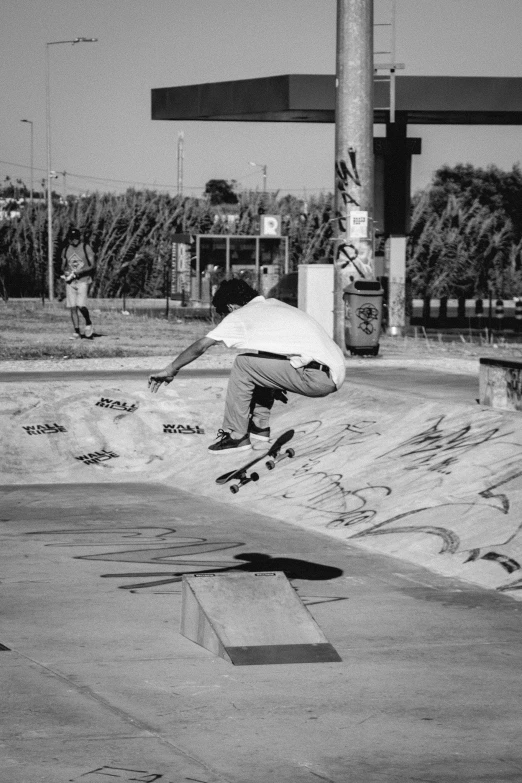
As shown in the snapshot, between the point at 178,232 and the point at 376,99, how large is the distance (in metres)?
18.8

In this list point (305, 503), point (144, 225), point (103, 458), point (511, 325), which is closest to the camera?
point (305, 503)

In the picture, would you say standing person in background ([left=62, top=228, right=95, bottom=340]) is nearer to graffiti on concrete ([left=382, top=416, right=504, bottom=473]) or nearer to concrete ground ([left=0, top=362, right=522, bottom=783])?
concrete ground ([left=0, top=362, right=522, bottom=783])

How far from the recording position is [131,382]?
1353 centimetres


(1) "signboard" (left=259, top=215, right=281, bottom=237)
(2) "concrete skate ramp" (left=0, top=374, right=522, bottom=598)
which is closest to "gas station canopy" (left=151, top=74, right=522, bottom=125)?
(1) "signboard" (left=259, top=215, right=281, bottom=237)

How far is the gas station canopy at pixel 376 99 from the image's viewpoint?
81.7 feet

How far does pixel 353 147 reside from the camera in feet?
54.2

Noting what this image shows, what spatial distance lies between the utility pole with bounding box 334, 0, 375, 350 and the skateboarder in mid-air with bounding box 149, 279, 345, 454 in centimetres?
945

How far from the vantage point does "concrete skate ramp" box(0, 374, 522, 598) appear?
857cm

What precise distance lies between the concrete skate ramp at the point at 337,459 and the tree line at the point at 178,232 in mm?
28072

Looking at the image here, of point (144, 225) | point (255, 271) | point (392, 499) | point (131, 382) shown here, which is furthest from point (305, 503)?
point (144, 225)

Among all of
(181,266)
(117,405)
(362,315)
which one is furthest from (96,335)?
(181,266)

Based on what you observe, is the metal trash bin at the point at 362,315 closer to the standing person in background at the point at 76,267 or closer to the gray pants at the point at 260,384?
the standing person in background at the point at 76,267

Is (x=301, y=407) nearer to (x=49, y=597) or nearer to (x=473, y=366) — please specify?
(x=473, y=366)

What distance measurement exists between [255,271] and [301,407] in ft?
76.0
